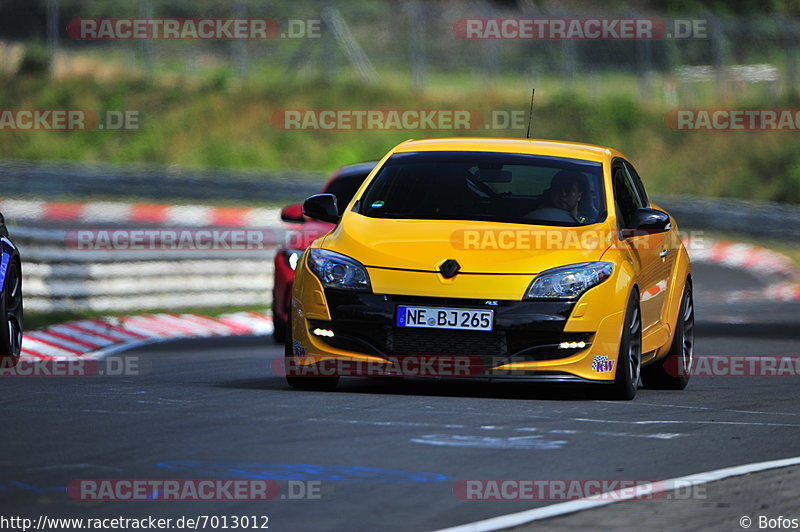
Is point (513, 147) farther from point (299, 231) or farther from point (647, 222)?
point (299, 231)

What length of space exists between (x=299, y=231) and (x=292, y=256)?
0.24 meters

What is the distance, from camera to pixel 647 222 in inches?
412

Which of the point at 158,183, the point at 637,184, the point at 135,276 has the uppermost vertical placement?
the point at 637,184

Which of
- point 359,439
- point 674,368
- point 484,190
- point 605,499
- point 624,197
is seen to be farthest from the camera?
point 674,368

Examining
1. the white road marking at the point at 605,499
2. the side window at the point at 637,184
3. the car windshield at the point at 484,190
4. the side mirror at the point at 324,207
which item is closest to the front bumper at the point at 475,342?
the car windshield at the point at 484,190

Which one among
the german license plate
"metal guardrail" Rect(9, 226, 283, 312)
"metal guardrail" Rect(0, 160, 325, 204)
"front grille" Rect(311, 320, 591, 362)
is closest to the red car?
"metal guardrail" Rect(9, 226, 283, 312)

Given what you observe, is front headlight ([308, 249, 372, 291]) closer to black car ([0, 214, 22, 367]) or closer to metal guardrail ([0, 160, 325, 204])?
black car ([0, 214, 22, 367])

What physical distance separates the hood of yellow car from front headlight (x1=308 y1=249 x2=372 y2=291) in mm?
48

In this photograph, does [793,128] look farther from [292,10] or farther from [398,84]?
[292,10]

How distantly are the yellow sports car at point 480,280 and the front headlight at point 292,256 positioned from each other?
4326 mm

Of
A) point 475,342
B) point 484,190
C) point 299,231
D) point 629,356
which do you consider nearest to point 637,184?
point 484,190

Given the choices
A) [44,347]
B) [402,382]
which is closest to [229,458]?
[402,382]

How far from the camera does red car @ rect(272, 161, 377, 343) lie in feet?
49.0

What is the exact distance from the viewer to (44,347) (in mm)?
15883
